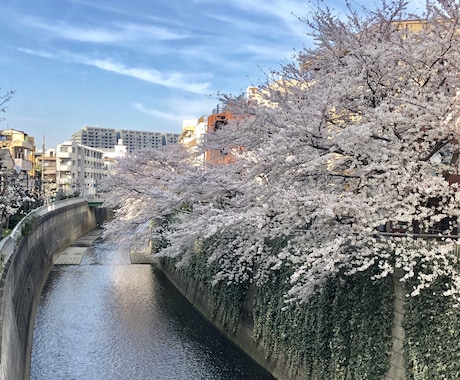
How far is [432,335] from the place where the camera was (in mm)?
7844

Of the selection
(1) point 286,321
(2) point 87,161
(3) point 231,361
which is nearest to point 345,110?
(1) point 286,321

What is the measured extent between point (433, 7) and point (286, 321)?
821 cm

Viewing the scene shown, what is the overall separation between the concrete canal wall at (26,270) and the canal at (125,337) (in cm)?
82

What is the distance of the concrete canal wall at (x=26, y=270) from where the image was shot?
9.52 metres

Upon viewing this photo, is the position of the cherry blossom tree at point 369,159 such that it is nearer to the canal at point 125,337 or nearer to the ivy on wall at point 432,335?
the ivy on wall at point 432,335

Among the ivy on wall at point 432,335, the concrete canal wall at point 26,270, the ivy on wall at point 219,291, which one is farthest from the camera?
the ivy on wall at point 219,291

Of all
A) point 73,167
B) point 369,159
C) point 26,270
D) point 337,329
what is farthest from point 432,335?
point 73,167

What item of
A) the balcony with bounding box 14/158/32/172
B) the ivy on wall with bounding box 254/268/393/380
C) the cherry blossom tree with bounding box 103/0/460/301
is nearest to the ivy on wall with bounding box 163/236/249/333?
the ivy on wall with bounding box 254/268/393/380

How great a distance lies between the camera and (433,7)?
9.91m

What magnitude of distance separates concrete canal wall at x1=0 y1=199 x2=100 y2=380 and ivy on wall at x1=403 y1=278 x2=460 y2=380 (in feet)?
22.4

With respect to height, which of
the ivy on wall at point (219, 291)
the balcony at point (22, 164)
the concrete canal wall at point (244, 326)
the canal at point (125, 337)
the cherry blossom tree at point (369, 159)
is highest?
the balcony at point (22, 164)

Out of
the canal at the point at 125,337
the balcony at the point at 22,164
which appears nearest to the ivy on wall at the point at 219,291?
the canal at the point at 125,337

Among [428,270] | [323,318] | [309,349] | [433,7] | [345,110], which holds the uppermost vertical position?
[433,7]

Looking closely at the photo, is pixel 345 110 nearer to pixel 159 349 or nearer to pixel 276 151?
pixel 276 151
